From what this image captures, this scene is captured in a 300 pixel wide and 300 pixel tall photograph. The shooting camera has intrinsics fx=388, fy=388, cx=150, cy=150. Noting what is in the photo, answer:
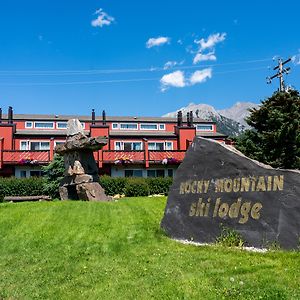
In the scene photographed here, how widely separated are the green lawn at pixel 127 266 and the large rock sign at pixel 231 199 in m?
0.59

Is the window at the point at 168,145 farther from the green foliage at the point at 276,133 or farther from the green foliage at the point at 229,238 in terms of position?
the green foliage at the point at 229,238

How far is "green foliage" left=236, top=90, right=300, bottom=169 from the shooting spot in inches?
1089

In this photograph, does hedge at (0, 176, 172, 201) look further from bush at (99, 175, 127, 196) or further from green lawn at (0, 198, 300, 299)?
green lawn at (0, 198, 300, 299)

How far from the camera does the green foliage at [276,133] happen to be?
27.7m

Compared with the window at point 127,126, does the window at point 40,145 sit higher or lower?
lower

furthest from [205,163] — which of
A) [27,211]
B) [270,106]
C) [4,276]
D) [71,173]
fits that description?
[270,106]

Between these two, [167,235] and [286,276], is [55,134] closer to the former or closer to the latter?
[167,235]

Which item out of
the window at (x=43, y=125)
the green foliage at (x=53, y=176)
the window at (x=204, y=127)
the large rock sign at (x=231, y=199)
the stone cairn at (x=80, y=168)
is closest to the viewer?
the large rock sign at (x=231, y=199)

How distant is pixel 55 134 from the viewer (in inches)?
1795

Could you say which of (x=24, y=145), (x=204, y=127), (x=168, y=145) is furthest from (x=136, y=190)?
(x=204, y=127)

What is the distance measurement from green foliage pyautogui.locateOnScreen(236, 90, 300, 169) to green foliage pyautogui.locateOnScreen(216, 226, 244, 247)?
19.9 meters

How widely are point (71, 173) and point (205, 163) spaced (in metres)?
11.5

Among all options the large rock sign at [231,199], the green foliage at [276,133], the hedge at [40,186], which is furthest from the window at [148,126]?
the large rock sign at [231,199]

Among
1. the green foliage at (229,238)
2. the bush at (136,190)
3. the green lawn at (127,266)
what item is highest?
the bush at (136,190)
